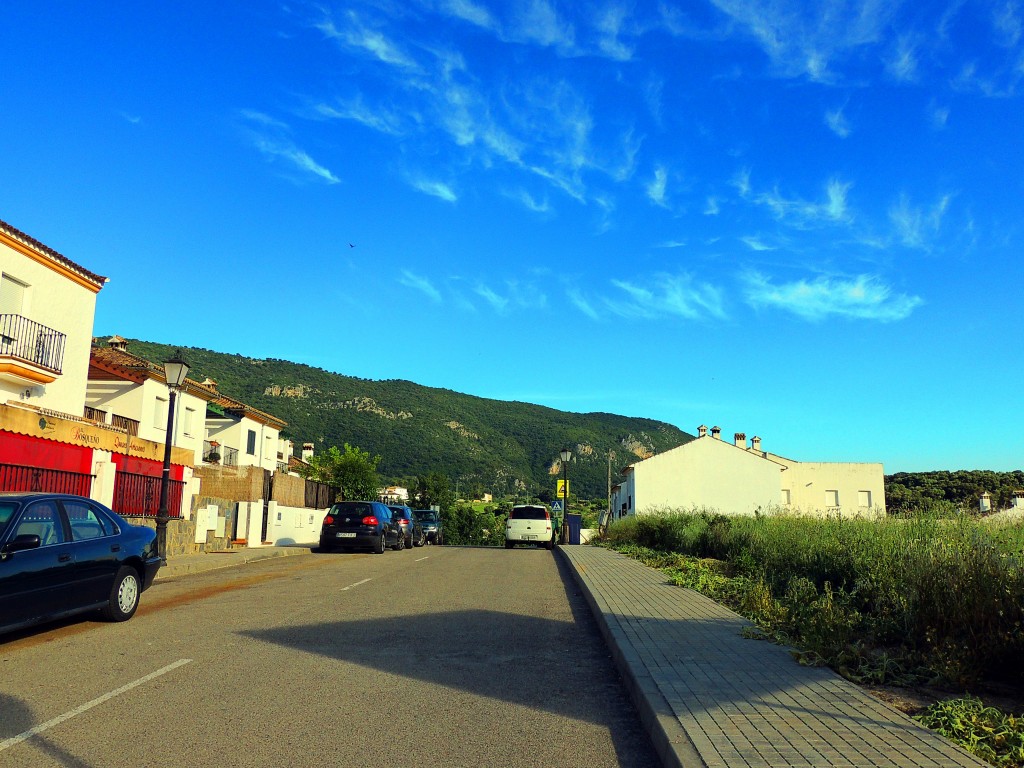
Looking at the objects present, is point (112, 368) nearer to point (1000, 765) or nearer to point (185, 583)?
point (185, 583)

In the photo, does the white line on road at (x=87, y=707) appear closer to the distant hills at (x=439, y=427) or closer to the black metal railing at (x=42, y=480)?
the black metal railing at (x=42, y=480)

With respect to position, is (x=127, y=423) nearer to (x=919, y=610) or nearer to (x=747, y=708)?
(x=919, y=610)

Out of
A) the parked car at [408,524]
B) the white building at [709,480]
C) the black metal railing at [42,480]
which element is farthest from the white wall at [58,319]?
the white building at [709,480]

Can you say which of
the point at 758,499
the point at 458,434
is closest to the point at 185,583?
the point at 758,499

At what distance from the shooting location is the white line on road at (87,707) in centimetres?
502

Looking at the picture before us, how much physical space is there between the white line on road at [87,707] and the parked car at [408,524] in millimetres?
22451

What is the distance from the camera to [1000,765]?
14.2 feet

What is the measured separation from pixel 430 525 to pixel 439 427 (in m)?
69.5

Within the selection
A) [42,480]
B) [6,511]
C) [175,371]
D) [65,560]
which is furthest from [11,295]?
[65,560]

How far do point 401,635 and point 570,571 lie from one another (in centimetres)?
1111

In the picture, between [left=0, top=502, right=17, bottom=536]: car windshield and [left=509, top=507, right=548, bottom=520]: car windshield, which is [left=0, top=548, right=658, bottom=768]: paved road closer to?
[left=0, top=502, right=17, bottom=536]: car windshield

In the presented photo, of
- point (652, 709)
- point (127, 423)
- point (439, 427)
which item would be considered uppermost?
point (439, 427)

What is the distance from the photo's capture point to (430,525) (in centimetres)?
3944

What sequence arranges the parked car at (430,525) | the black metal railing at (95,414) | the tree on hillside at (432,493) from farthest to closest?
the tree on hillside at (432,493), the parked car at (430,525), the black metal railing at (95,414)
